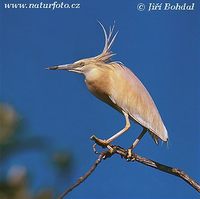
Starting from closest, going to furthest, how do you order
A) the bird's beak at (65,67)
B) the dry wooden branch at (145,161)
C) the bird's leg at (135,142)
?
the dry wooden branch at (145,161) → the bird's leg at (135,142) → the bird's beak at (65,67)

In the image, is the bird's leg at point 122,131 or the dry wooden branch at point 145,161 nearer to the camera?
the dry wooden branch at point 145,161

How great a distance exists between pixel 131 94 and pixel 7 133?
1123mm

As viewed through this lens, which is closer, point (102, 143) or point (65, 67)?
point (102, 143)

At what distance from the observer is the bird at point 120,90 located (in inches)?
61.1

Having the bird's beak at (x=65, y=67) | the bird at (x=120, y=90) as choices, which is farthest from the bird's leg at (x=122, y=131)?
the bird's beak at (x=65, y=67)

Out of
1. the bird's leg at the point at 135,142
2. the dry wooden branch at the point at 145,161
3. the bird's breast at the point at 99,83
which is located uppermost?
the bird's breast at the point at 99,83

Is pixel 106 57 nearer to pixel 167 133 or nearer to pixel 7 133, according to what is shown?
pixel 167 133

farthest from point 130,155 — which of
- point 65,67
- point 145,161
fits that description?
point 65,67

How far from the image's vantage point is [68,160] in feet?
1.76

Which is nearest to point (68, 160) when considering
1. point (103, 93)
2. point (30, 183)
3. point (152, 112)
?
point (30, 183)

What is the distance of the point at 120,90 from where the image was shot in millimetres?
1579

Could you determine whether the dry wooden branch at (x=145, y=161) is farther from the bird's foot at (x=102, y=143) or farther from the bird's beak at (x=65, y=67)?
the bird's beak at (x=65, y=67)

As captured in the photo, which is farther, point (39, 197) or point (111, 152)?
point (111, 152)

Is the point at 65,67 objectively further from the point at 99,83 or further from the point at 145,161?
the point at 145,161
